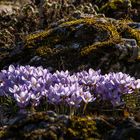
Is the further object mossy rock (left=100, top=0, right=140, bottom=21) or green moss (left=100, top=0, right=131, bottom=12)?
green moss (left=100, top=0, right=131, bottom=12)

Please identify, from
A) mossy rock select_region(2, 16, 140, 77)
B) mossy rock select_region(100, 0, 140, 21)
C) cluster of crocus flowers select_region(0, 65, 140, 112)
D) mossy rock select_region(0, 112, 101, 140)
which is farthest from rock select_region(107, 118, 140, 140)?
mossy rock select_region(100, 0, 140, 21)

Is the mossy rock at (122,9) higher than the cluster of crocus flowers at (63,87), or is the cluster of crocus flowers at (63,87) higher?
the mossy rock at (122,9)

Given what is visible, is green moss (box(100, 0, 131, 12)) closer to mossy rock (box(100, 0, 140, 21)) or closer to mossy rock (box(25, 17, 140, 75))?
mossy rock (box(100, 0, 140, 21))

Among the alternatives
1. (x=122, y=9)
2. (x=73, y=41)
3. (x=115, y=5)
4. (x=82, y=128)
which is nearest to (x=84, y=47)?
(x=73, y=41)

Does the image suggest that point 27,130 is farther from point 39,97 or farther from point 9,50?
point 9,50

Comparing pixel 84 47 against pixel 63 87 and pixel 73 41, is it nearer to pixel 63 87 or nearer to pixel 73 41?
pixel 73 41

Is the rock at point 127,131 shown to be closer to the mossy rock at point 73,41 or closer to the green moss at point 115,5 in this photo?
the mossy rock at point 73,41

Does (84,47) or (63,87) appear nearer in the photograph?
(63,87)

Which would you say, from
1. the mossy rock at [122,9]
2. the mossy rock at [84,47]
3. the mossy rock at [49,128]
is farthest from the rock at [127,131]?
the mossy rock at [122,9]

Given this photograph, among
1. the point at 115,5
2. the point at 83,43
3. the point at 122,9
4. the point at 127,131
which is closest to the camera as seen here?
the point at 127,131
